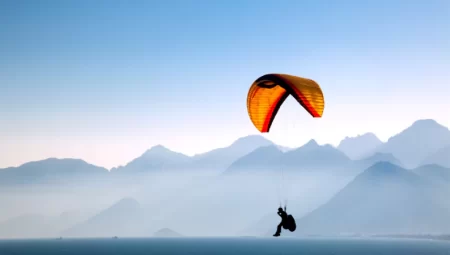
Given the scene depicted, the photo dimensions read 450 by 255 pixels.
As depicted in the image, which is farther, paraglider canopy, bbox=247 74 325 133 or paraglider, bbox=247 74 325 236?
paraglider canopy, bbox=247 74 325 133

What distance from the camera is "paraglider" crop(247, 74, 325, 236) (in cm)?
3628

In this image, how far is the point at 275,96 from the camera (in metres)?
41.8

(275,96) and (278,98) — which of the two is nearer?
(275,96)

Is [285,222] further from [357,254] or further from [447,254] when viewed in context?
[447,254]

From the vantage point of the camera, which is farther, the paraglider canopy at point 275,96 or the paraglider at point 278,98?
the paraglider canopy at point 275,96

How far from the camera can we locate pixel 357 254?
192625mm

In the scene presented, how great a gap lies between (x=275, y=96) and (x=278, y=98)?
0.34 m

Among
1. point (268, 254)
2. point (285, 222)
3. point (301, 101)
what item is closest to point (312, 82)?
point (301, 101)

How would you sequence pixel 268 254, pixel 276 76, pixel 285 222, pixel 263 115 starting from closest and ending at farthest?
pixel 285 222
pixel 276 76
pixel 263 115
pixel 268 254

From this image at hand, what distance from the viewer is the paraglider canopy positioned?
36.5 metres

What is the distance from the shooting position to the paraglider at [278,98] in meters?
36.3

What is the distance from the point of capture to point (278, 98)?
138ft

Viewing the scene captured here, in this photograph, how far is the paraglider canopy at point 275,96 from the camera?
3647 cm

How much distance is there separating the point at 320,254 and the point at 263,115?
532 feet
